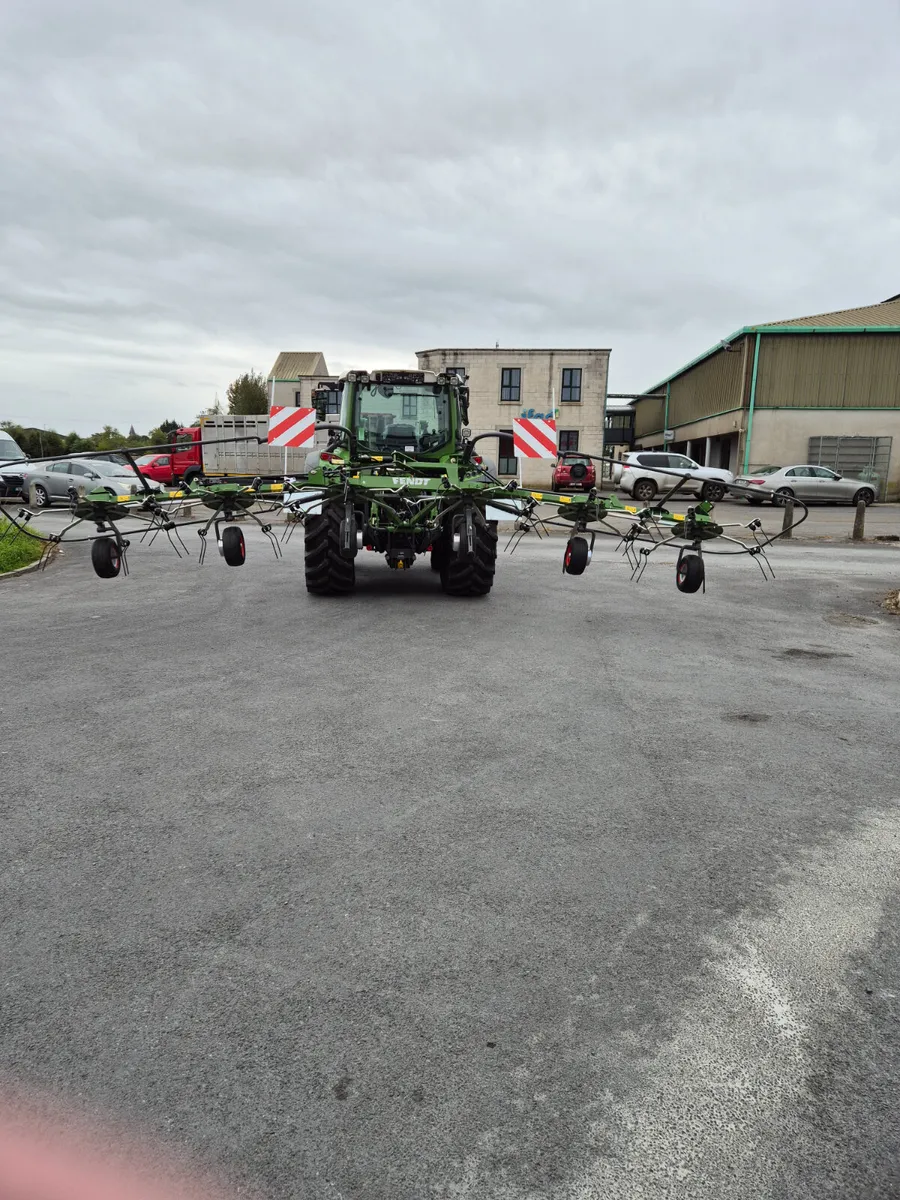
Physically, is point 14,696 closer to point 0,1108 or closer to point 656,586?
point 0,1108

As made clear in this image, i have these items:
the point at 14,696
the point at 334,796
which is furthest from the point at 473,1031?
the point at 14,696

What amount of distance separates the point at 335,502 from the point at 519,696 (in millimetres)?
3748

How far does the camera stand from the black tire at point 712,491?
784 centimetres

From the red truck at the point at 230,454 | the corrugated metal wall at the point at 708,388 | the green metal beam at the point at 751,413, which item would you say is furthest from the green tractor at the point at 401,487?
the corrugated metal wall at the point at 708,388

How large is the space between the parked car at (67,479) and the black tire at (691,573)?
1915 cm

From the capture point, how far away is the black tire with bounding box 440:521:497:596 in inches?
387

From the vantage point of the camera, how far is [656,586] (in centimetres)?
1161

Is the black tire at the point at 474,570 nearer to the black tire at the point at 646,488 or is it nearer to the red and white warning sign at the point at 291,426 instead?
the red and white warning sign at the point at 291,426

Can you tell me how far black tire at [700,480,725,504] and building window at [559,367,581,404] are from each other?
34.3 metres

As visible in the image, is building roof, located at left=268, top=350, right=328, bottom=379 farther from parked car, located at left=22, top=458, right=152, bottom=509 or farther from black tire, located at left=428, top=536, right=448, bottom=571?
black tire, located at left=428, top=536, right=448, bottom=571

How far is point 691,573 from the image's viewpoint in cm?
786

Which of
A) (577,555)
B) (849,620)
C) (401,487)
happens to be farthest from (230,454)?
(849,620)

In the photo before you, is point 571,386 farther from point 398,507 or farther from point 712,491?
point 712,491

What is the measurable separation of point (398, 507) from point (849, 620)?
5.30 meters
